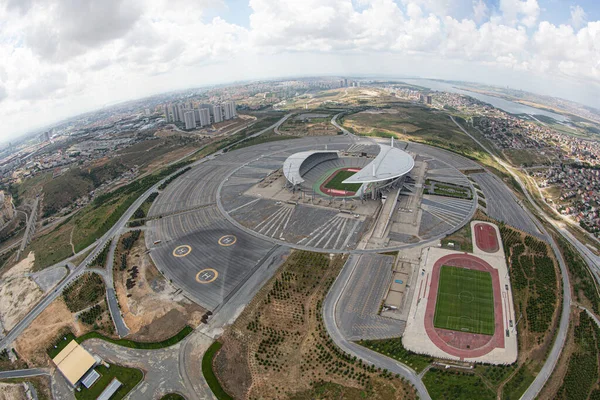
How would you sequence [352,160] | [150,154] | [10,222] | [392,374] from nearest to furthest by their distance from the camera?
1. [392,374]
2. [10,222]
3. [352,160]
4. [150,154]

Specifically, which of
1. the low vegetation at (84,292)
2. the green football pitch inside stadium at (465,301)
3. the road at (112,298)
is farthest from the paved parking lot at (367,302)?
the low vegetation at (84,292)

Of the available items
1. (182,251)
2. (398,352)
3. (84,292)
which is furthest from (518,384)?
(84,292)

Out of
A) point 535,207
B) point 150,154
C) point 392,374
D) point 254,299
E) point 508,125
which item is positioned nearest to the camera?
point 392,374

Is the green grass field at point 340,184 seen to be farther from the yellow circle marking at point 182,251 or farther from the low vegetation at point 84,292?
the low vegetation at point 84,292

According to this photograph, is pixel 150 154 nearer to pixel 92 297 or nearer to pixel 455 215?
pixel 92 297

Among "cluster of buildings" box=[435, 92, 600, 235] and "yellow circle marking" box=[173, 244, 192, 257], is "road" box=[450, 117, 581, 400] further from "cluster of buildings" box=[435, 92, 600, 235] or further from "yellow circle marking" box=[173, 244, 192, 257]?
"yellow circle marking" box=[173, 244, 192, 257]

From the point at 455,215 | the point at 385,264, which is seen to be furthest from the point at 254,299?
the point at 455,215

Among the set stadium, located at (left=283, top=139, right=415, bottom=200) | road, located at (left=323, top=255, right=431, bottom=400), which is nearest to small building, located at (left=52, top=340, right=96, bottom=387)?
road, located at (left=323, top=255, right=431, bottom=400)
